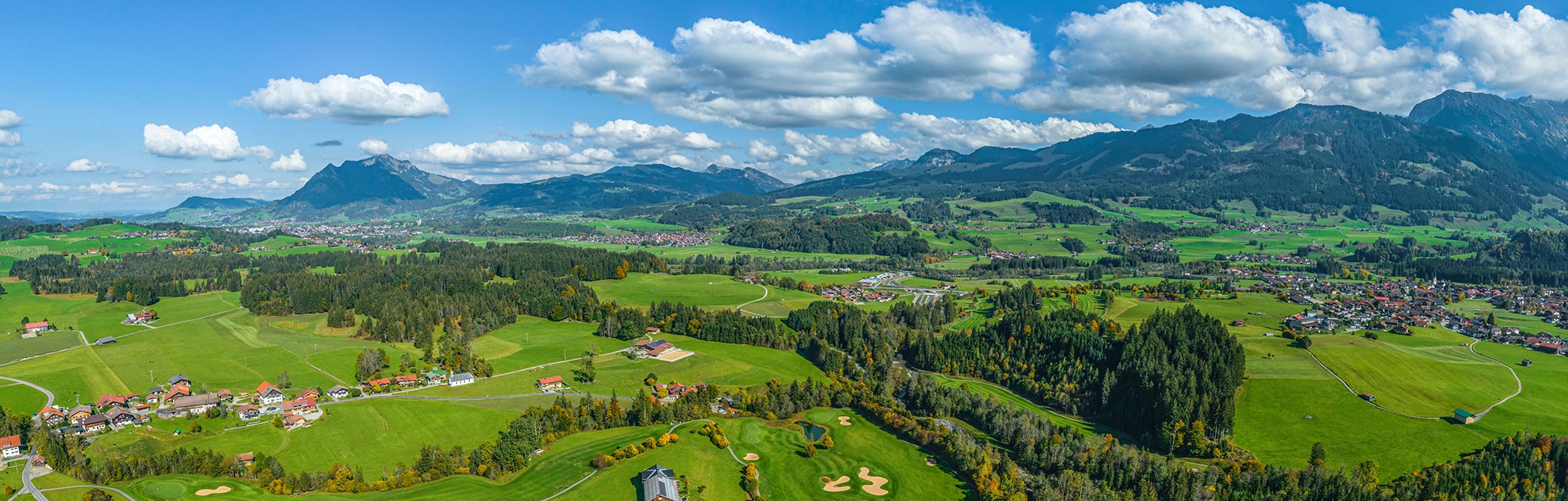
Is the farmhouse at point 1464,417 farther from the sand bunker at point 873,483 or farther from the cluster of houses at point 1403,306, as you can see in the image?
the sand bunker at point 873,483

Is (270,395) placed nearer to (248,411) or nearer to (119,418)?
(248,411)

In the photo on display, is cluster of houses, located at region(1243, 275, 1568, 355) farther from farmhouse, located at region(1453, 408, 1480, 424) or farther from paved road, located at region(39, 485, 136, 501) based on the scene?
paved road, located at region(39, 485, 136, 501)

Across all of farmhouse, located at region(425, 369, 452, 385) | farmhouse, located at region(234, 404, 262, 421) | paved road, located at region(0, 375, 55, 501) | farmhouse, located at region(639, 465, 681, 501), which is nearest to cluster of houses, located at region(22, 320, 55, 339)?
paved road, located at region(0, 375, 55, 501)

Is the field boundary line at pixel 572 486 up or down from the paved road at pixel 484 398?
down

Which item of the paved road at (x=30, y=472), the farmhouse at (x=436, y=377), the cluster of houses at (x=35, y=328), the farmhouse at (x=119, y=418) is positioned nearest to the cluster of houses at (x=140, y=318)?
the cluster of houses at (x=35, y=328)

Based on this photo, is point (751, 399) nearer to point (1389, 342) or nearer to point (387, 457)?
point (387, 457)

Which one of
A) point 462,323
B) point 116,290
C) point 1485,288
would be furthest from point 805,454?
point 1485,288

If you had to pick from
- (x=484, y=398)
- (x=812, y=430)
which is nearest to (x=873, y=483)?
(x=812, y=430)
